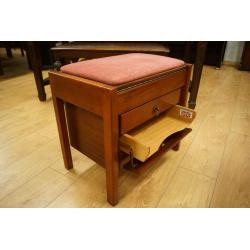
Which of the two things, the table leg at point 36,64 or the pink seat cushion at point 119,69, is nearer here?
the pink seat cushion at point 119,69

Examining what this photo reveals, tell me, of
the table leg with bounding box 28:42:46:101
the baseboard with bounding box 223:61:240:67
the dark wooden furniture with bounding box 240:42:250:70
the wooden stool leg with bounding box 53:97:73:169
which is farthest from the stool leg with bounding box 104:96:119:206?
the baseboard with bounding box 223:61:240:67

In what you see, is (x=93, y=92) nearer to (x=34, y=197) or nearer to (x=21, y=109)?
(x=34, y=197)

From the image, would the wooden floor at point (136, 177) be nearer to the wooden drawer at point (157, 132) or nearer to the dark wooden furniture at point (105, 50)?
the wooden drawer at point (157, 132)

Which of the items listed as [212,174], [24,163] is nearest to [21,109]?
[24,163]

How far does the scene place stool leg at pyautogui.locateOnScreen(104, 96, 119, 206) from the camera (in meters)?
0.56

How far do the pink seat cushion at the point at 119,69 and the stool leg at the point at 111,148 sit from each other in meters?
0.08

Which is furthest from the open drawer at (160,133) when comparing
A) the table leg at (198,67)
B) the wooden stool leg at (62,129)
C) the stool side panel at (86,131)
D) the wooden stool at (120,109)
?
the table leg at (198,67)

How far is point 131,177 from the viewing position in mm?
867

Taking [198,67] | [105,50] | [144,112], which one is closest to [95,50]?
[105,50]

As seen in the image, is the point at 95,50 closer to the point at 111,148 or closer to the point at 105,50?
the point at 105,50

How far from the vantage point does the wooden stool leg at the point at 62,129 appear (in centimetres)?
76

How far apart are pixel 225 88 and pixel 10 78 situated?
2080 mm

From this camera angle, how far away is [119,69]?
63 cm

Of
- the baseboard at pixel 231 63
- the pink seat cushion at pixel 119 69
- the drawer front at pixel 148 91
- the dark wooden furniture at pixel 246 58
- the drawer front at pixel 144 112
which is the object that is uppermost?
the pink seat cushion at pixel 119 69
